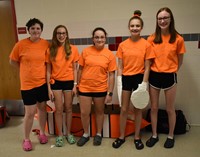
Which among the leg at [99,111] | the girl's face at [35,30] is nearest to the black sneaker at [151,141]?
the leg at [99,111]

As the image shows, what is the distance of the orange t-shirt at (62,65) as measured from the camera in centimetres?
222

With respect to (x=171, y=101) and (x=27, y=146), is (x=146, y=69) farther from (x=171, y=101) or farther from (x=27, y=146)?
(x=27, y=146)

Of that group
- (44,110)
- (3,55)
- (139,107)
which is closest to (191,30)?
(139,107)

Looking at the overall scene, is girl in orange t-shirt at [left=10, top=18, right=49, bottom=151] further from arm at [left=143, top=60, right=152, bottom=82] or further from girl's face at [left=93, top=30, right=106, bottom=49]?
arm at [left=143, top=60, right=152, bottom=82]

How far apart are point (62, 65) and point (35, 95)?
1.37ft

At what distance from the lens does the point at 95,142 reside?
2.41m

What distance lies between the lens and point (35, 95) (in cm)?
224

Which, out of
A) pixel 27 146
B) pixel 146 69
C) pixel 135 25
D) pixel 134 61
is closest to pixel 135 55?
pixel 134 61

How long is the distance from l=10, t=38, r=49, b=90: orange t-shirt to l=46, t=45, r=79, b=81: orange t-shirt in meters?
0.09

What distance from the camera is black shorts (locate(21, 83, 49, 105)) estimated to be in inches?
86.7

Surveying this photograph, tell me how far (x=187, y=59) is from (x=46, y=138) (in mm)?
1935

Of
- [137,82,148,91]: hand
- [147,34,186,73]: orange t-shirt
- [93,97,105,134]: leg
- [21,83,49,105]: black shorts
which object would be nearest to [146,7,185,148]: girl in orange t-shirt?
[147,34,186,73]: orange t-shirt

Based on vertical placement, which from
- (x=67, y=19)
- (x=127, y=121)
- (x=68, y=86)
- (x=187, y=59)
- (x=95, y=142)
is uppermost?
(x=67, y=19)

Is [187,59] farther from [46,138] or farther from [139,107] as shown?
[46,138]
